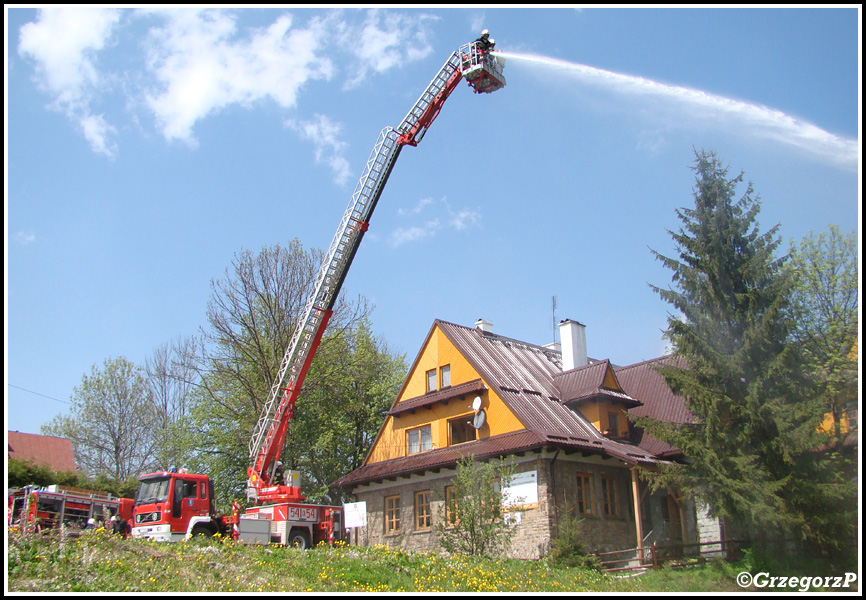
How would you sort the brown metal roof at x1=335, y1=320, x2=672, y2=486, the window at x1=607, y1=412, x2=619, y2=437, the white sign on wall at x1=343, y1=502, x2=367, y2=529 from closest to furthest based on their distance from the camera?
the white sign on wall at x1=343, y1=502, x2=367, y2=529
the brown metal roof at x1=335, y1=320, x2=672, y2=486
the window at x1=607, y1=412, x2=619, y2=437

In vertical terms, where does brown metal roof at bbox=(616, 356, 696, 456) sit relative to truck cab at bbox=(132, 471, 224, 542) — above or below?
above

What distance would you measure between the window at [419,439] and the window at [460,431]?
39.5 inches

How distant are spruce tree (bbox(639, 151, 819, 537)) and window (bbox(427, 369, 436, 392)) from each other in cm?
1141

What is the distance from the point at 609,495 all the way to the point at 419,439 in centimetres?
796

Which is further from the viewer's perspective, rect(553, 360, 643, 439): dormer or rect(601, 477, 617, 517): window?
rect(553, 360, 643, 439): dormer

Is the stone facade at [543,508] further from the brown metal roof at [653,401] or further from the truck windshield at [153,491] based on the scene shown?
the truck windshield at [153,491]

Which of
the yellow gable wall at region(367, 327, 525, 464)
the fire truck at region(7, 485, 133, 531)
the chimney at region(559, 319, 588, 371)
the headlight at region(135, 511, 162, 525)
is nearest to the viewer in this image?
the headlight at region(135, 511, 162, 525)

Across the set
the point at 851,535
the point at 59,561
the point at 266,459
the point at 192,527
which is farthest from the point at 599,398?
the point at 59,561

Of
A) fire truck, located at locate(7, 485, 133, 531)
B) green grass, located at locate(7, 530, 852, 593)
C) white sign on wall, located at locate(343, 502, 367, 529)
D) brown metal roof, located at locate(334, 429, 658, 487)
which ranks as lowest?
green grass, located at locate(7, 530, 852, 593)

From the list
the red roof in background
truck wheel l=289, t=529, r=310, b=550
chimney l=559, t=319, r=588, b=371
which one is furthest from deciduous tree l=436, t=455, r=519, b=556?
the red roof in background

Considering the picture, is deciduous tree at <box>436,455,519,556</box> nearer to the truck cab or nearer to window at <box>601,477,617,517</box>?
window at <box>601,477,617,517</box>

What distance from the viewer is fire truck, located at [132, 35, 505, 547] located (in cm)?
2212

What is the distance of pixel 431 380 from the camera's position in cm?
3028

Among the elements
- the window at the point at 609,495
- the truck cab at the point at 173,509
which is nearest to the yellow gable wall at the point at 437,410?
the window at the point at 609,495
